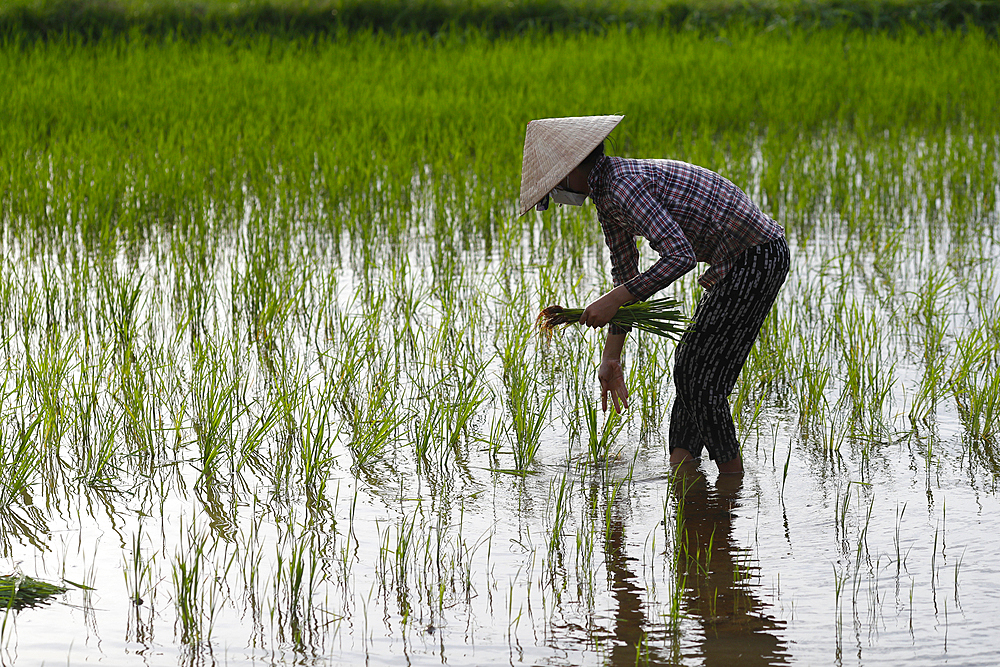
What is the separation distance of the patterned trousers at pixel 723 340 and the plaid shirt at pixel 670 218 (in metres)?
0.04

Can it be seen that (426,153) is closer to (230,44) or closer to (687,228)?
(687,228)

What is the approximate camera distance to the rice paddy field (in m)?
2.17

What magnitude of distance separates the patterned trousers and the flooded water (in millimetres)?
146

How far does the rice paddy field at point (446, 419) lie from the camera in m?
2.17

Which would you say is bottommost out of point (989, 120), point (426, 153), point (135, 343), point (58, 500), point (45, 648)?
point (45, 648)

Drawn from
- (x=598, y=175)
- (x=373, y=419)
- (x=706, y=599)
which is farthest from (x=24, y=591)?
(x=598, y=175)

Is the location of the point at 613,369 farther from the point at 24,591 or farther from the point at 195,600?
the point at 24,591

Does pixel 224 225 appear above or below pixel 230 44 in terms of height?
below

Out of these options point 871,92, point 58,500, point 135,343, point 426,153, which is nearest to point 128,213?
point 135,343

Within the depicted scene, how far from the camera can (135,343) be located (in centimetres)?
352

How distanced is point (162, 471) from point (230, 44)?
831 cm

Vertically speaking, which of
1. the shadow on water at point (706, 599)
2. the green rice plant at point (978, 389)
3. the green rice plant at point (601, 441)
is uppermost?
the green rice plant at point (978, 389)

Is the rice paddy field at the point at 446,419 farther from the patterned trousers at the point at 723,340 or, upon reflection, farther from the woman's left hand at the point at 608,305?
the woman's left hand at the point at 608,305

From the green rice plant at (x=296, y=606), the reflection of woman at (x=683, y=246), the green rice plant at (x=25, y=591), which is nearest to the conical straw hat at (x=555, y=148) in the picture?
the reflection of woman at (x=683, y=246)
